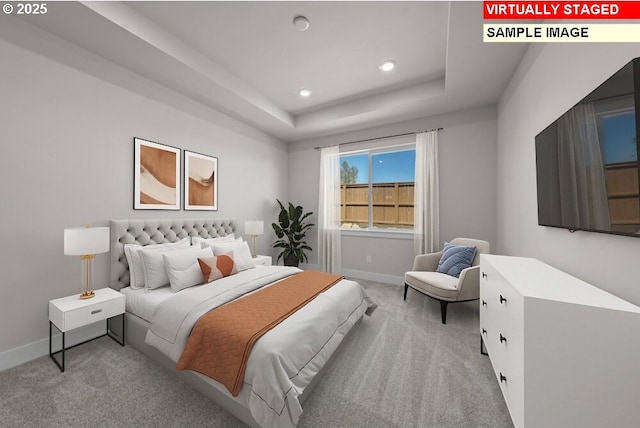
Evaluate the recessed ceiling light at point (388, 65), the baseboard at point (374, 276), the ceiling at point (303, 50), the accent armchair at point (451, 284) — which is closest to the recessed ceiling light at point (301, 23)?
the ceiling at point (303, 50)

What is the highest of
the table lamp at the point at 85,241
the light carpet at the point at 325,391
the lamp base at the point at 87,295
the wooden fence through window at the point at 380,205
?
the wooden fence through window at the point at 380,205

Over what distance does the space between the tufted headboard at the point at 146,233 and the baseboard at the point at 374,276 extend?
8.27 ft

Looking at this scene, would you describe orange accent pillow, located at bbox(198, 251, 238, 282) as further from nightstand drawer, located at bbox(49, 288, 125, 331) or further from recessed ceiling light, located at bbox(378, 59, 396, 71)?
recessed ceiling light, located at bbox(378, 59, 396, 71)

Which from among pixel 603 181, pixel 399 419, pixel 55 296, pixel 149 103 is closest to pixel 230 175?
pixel 149 103

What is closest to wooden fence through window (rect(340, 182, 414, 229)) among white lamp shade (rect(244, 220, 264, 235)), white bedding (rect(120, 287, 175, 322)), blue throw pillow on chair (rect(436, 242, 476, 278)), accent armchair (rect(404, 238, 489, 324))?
blue throw pillow on chair (rect(436, 242, 476, 278))

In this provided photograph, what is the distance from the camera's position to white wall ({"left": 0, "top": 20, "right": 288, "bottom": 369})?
6.18 feet

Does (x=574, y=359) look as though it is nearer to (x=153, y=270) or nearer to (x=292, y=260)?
(x=153, y=270)

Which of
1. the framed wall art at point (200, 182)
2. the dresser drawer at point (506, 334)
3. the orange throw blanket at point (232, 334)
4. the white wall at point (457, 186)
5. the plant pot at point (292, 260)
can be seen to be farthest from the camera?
the plant pot at point (292, 260)

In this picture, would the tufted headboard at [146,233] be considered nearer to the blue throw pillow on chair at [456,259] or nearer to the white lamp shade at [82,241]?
the white lamp shade at [82,241]

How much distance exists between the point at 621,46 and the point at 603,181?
67 cm

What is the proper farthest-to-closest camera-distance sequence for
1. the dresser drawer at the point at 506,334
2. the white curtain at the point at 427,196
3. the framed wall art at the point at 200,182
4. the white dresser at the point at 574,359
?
the white curtain at the point at 427,196
the framed wall art at the point at 200,182
the dresser drawer at the point at 506,334
the white dresser at the point at 574,359

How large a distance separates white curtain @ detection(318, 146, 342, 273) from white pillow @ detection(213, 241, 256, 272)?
1.94 metres

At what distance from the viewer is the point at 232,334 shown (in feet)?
4.77

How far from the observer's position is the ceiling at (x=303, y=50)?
1.99 metres
